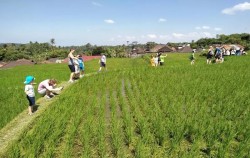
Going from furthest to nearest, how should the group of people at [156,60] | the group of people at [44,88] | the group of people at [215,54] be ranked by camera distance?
the group of people at [156,60] < the group of people at [215,54] < the group of people at [44,88]

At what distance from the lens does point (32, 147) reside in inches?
165

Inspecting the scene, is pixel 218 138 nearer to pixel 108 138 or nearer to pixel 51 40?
pixel 108 138

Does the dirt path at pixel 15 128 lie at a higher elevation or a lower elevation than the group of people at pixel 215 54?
lower

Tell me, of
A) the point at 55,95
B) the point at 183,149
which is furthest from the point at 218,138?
the point at 55,95

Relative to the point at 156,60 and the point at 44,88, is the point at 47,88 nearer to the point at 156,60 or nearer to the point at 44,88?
the point at 44,88

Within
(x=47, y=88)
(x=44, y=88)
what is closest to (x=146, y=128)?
(x=47, y=88)

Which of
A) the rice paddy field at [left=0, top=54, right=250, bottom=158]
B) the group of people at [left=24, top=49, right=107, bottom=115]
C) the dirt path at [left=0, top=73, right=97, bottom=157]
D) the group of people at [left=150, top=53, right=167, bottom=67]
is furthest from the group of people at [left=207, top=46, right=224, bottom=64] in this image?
the dirt path at [left=0, top=73, right=97, bottom=157]

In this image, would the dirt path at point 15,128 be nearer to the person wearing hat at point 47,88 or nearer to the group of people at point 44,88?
the group of people at point 44,88

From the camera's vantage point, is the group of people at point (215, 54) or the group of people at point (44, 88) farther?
the group of people at point (215, 54)

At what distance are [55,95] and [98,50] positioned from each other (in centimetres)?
6362

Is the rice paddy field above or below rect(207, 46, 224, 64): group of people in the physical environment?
below

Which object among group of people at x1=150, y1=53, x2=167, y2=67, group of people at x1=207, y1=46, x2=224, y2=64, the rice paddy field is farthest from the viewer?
group of people at x1=150, y1=53, x2=167, y2=67

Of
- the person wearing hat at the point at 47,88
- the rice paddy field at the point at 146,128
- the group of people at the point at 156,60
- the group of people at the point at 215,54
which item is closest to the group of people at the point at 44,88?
the person wearing hat at the point at 47,88

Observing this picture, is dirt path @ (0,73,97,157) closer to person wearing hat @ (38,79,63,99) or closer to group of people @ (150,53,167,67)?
person wearing hat @ (38,79,63,99)
